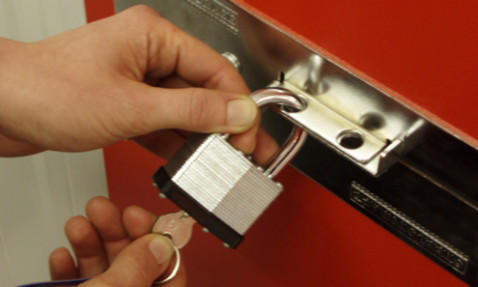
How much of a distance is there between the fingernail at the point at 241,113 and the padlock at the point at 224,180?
1cm

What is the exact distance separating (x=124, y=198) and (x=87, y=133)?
0.36 m

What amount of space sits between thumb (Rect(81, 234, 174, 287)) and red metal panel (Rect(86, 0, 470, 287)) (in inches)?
5.1

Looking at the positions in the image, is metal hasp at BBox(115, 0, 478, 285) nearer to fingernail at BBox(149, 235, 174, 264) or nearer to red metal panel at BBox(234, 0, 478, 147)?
red metal panel at BBox(234, 0, 478, 147)

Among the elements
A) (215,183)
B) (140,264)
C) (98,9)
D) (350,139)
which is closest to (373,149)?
(350,139)

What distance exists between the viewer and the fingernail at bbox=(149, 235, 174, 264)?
61 centimetres

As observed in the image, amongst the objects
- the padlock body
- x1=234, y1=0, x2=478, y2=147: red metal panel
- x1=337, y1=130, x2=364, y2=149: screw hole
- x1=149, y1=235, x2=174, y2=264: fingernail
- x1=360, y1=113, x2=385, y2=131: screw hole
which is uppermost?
x1=234, y1=0, x2=478, y2=147: red metal panel

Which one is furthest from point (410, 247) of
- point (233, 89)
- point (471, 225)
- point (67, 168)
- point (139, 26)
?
point (67, 168)

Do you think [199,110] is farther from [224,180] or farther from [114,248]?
[114,248]

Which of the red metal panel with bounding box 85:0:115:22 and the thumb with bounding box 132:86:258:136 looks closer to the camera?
the thumb with bounding box 132:86:258:136

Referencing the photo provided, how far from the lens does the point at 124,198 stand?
0.94 m

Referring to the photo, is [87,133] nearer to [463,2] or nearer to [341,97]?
[341,97]

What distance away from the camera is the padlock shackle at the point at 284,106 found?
535 mm

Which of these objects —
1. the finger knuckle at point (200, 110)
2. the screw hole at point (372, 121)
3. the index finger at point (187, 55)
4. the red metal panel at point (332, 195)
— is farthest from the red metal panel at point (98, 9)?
the screw hole at point (372, 121)

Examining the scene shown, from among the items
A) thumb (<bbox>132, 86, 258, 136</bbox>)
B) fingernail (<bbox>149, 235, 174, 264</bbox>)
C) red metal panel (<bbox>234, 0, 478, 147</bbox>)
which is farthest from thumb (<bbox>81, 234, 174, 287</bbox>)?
red metal panel (<bbox>234, 0, 478, 147</bbox>)
